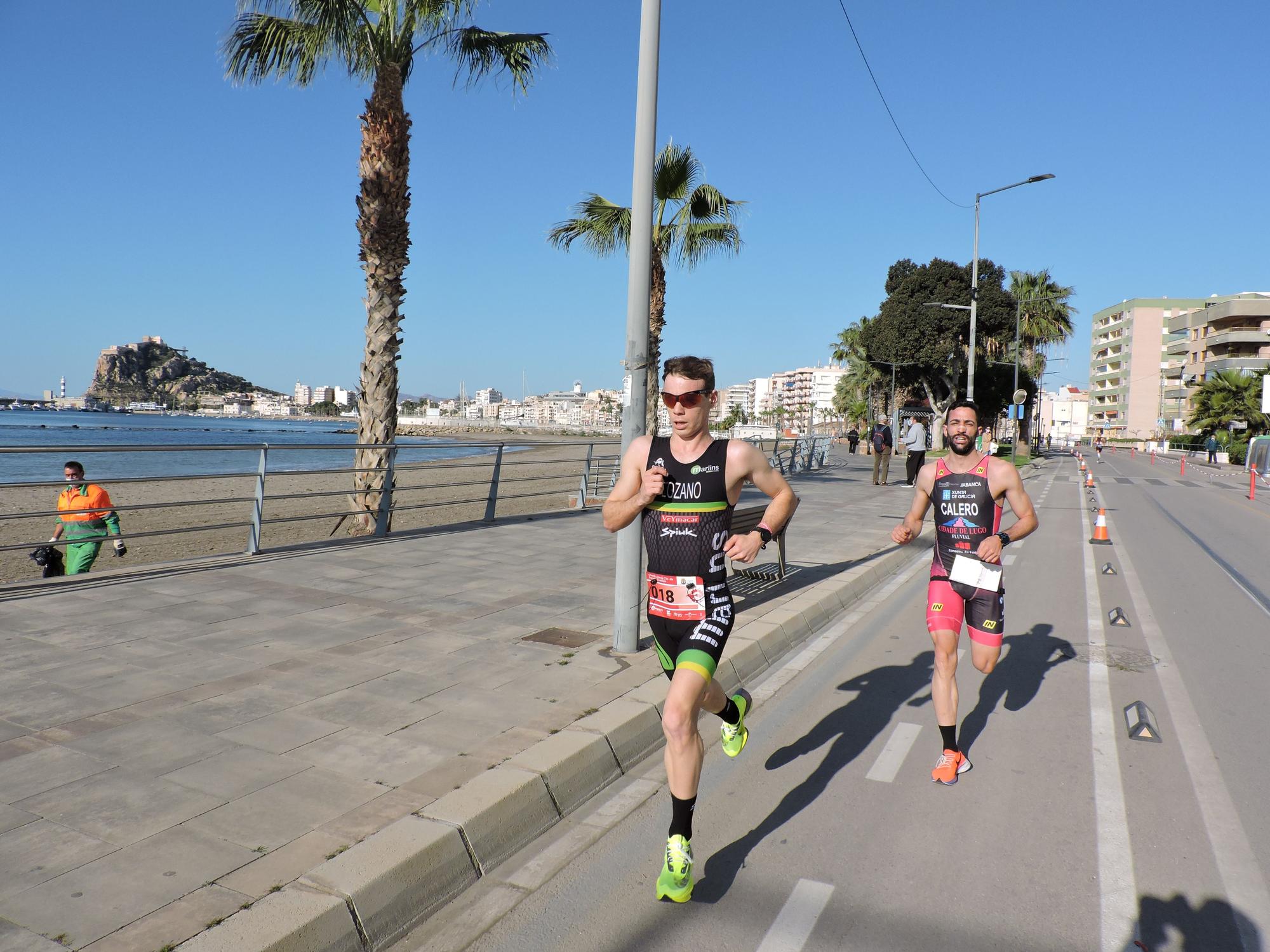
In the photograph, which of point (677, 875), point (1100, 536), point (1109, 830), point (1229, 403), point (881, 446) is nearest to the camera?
point (677, 875)

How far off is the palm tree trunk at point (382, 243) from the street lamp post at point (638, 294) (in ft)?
23.7

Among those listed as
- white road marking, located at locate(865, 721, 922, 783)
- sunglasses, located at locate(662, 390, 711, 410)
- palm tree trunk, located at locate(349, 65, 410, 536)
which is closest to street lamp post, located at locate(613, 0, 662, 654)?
white road marking, located at locate(865, 721, 922, 783)

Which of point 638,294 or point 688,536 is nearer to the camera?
point 688,536

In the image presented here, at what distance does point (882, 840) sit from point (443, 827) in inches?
70.3

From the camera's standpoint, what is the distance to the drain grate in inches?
250

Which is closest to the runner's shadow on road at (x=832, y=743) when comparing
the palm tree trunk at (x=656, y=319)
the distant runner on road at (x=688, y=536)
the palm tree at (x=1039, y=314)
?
the distant runner on road at (x=688, y=536)

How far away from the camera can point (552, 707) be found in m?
4.86

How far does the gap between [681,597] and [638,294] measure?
338 cm

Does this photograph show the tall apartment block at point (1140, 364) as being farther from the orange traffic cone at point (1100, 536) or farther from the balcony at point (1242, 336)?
the orange traffic cone at point (1100, 536)

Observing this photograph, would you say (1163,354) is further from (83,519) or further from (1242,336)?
(83,519)

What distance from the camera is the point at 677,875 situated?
10.5 ft

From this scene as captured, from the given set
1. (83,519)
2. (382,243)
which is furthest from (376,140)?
(83,519)

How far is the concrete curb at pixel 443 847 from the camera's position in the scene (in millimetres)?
2732

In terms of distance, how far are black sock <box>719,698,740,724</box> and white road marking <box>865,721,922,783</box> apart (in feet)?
2.95
